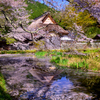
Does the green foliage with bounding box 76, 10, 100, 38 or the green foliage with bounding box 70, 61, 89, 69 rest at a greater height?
the green foliage with bounding box 76, 10, 100, 38

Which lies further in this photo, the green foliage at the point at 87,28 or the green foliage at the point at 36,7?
the green foliage at the point at 87,28

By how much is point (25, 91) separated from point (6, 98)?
47.5 inches

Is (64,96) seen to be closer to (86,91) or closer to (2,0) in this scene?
(86,91)

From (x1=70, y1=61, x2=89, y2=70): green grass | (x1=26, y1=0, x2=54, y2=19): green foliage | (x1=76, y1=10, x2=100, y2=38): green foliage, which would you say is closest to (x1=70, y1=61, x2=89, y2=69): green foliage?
(x1=70, y1=61, x2=89, y2=70): green grass

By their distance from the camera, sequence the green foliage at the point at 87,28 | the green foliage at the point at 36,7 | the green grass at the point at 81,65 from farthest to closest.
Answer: the green foliage at the point at 87,28, the green grass at the point at 81,65, the green foliage at the point at 36,7

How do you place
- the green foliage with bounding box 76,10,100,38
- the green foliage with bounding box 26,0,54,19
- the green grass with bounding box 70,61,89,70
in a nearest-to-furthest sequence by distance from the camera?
the green foliage with bounding box 26,0,54,19
the green grass with bounding box 70,61,89,70
the green foliage with bounding box 76,10,100,38

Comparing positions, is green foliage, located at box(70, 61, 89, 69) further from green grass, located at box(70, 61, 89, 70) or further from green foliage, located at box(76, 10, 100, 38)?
green foliage, located at box(76, 10, 100, 38)

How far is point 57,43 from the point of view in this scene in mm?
Answer: 37562

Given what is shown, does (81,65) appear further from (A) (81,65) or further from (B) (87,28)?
(B) (87,28)

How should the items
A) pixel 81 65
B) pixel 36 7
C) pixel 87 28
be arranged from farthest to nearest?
pixel 87 28 → pixel 36 7 → pixel 81 65

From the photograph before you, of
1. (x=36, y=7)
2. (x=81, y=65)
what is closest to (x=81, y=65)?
(x=81, y=65)

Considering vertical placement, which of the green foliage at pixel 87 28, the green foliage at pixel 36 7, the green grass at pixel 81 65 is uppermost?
the green foliage at pixel 36 7

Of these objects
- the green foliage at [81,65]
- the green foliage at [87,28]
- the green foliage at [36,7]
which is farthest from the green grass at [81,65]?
the green foliage at [87,28]

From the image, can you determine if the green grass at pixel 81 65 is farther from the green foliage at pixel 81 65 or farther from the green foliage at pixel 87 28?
the green foliage at pixel 87 28
